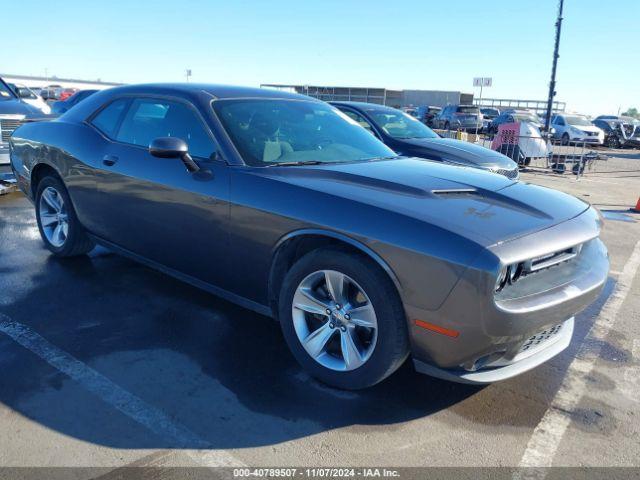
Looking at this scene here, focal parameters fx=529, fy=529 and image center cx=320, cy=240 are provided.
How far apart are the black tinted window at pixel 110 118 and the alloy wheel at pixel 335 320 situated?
2.33 metres

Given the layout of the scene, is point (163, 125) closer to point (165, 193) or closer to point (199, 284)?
point (165, 193)

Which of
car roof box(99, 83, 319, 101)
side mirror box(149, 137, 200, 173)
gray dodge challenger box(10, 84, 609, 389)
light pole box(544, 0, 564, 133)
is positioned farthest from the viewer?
light pole box(544, 0, 564, 133)

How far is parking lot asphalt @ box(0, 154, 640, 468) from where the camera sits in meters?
2.45

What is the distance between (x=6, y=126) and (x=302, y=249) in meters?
7.72

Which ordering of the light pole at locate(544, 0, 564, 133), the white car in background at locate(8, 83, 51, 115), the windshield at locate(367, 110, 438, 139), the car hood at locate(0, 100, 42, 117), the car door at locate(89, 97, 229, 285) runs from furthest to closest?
the light pole at locate(544, 0, 564, 133) < the white car in background at locate(8, 83, 51, 115) < the car hood at locate(0, 100, 42, 117) < the windshield at locate(367, 110, 438, 139) < the car door at locate(89, 97, 229, 285)

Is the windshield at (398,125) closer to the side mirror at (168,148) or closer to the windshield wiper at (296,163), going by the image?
the windshield wiper at (296,163)

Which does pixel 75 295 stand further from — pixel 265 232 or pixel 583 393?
Result: pixel 583 393

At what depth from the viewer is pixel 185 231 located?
3.53 metres

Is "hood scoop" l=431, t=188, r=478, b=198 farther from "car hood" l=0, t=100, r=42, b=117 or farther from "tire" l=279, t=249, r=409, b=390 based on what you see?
"car hood" l=0, t=100, r=42, b=117

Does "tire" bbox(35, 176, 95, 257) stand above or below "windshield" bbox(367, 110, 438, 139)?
below

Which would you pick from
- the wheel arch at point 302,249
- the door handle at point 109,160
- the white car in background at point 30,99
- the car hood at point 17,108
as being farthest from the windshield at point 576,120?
the wheel arch at point 302,249

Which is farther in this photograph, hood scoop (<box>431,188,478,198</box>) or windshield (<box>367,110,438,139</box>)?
windshield (<box>367,110,438,139</box>)

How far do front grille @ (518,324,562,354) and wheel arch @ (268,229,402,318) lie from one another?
2.53 feet

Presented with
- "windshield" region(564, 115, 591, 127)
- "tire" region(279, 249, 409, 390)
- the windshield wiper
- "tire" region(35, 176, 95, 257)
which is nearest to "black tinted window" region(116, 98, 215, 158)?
the windshield wiper
